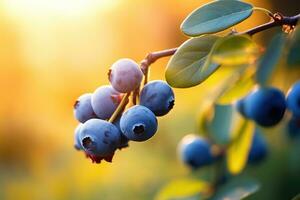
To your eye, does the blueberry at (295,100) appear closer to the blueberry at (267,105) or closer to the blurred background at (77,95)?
the blueberry at (267,105)

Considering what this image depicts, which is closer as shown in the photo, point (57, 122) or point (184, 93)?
point (184, 93)

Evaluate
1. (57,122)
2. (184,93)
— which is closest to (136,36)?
(57,122)

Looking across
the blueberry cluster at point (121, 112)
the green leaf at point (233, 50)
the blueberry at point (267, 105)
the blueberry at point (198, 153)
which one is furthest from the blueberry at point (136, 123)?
the blueberry at point (198, 153)

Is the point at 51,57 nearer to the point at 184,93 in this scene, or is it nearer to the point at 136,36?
the point at 136,36

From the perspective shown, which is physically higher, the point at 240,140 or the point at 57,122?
the point at 57,122

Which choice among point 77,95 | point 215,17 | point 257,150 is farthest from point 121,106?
point 77,95

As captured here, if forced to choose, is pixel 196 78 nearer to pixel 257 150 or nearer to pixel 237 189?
pixel 237 189

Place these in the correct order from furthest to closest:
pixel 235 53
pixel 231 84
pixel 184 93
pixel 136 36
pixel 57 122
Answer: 1. pixel 136 36
2. pixel 57 122
3. pixel 184 93
4. pixel 231 84
5. pixel 235 53
